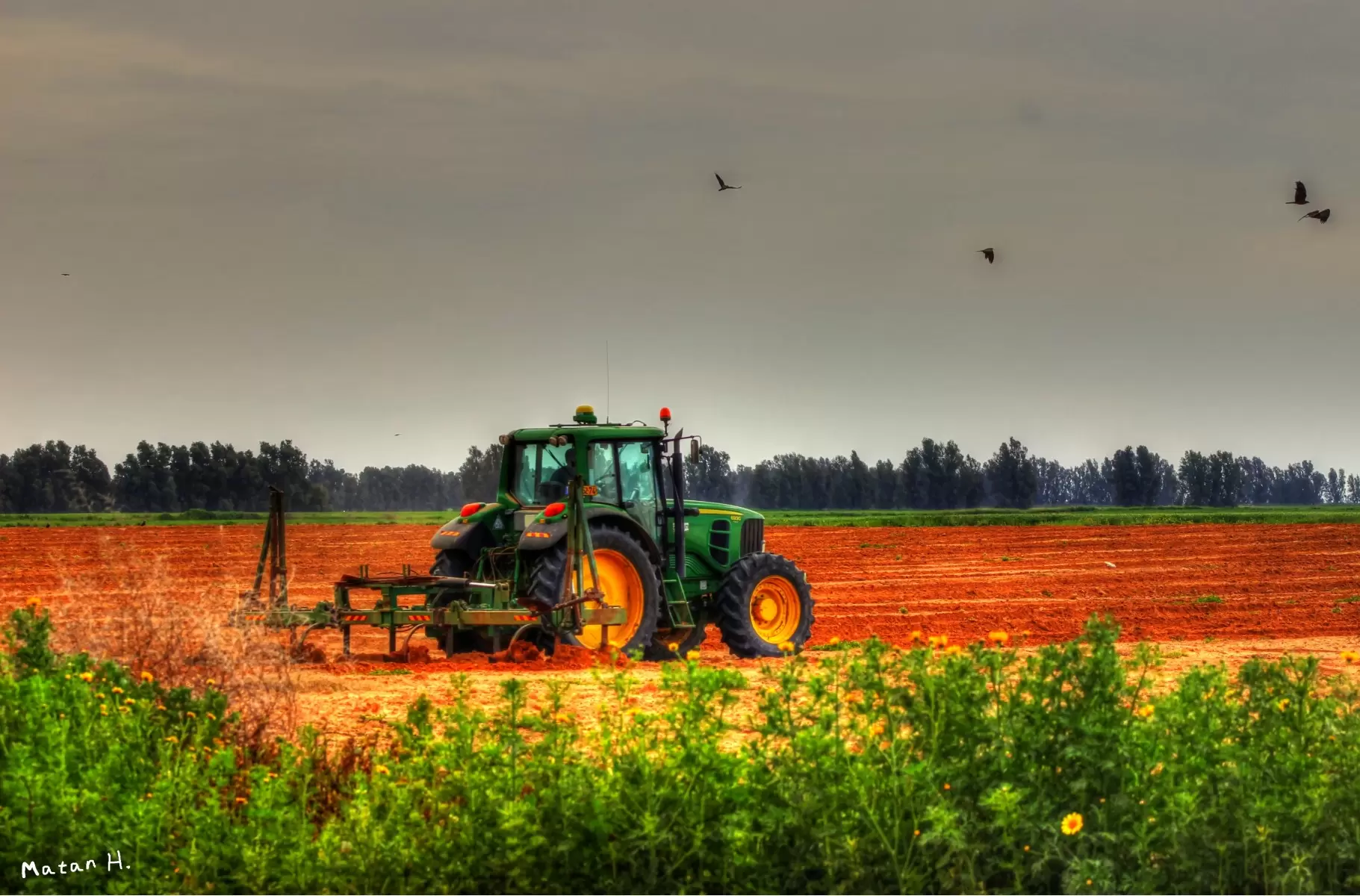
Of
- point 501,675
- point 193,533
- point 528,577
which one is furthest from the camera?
point 193,533

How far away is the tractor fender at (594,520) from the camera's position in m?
14.0

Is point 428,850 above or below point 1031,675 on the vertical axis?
below

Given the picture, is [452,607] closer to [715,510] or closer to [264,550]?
[264,550]

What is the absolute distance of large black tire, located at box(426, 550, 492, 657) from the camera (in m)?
14.2

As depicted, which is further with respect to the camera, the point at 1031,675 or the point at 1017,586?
the point at 1017,586

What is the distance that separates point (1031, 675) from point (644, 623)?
323 inches

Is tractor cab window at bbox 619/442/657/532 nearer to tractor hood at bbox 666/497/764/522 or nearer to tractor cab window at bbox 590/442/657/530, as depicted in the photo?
tractor cab window at bbox 590/442/657/530

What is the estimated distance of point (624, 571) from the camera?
577 inches

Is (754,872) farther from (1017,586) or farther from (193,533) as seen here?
(193,533)

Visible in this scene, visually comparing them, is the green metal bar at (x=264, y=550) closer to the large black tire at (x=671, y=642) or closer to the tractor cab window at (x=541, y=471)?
the tractor cab window at (x=541, y=471)

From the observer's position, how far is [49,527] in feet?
174

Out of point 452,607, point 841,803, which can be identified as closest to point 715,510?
point 452,607

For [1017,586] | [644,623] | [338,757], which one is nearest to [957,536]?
[1017,586]

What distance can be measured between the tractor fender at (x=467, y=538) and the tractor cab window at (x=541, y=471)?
20.3 inches
